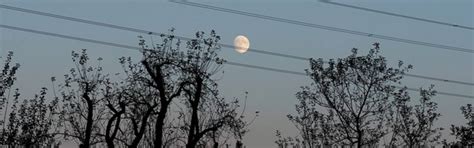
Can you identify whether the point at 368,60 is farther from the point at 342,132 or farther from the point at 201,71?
the point at 201,71

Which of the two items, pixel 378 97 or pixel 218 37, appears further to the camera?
pixel 378 97

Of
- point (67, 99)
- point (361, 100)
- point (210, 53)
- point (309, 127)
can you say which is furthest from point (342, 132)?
point (67, 99)

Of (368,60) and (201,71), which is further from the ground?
(368,60)

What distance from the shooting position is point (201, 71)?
24625mm

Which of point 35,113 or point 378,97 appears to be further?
point 35,113

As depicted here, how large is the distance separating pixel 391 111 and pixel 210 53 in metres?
11.6

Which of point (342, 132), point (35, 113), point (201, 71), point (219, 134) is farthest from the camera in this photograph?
point (35, 113)

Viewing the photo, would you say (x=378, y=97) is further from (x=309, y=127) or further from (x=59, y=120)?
(x=59, y=120)

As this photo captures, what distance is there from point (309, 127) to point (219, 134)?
8.66 m

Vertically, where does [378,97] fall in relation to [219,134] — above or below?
above

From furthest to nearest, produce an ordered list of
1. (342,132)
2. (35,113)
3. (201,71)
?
(35,113) < (342,132) < (201,71)

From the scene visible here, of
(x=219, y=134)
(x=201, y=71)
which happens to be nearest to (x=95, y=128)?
(x=219, y=134)

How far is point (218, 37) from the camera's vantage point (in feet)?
82.4

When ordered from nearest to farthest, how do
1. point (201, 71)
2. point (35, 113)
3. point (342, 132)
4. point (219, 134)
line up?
point (201, 71) → point (219, 134) → point (342, 132) → point (35, 113)
